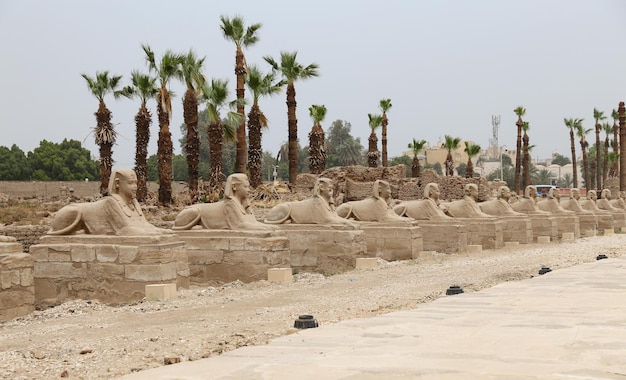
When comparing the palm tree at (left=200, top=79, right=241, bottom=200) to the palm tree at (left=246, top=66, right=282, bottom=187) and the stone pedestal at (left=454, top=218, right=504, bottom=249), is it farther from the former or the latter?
the stone pedestal at (left=454, top=218, right=504, bottom=249)

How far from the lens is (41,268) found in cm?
1092

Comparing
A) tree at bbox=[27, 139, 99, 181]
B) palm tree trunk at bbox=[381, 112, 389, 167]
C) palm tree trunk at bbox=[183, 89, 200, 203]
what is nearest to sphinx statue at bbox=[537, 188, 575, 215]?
palm tree trunk at bbox=[183, 89, 200, 203]

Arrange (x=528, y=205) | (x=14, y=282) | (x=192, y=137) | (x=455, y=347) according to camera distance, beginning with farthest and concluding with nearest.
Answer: (x=192, y=137), (x=528, y=205), (x=14, y=282), (x=455, y=347)

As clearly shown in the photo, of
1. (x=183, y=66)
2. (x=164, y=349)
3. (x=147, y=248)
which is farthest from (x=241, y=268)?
(x=183, y=66)

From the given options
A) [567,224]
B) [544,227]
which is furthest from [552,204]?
[544,227]

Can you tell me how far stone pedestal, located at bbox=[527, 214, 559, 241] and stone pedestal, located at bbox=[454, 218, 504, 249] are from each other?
13.3ft

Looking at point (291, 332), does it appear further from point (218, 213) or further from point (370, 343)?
point (218, 213)

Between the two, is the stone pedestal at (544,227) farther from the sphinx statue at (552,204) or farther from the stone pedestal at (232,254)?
the stone pedestal at (232,254)

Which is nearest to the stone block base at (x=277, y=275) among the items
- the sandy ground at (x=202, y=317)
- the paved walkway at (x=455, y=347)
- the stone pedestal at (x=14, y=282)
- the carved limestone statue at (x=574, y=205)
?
the sandy ground at (x=202, y=317)

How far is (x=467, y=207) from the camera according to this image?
68.9 ft

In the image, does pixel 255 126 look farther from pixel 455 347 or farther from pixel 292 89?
pixel 455 347

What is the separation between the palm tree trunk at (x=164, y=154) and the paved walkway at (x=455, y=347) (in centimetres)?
2091

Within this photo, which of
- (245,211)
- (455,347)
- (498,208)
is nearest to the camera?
(455,347)

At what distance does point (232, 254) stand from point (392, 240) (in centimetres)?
503
